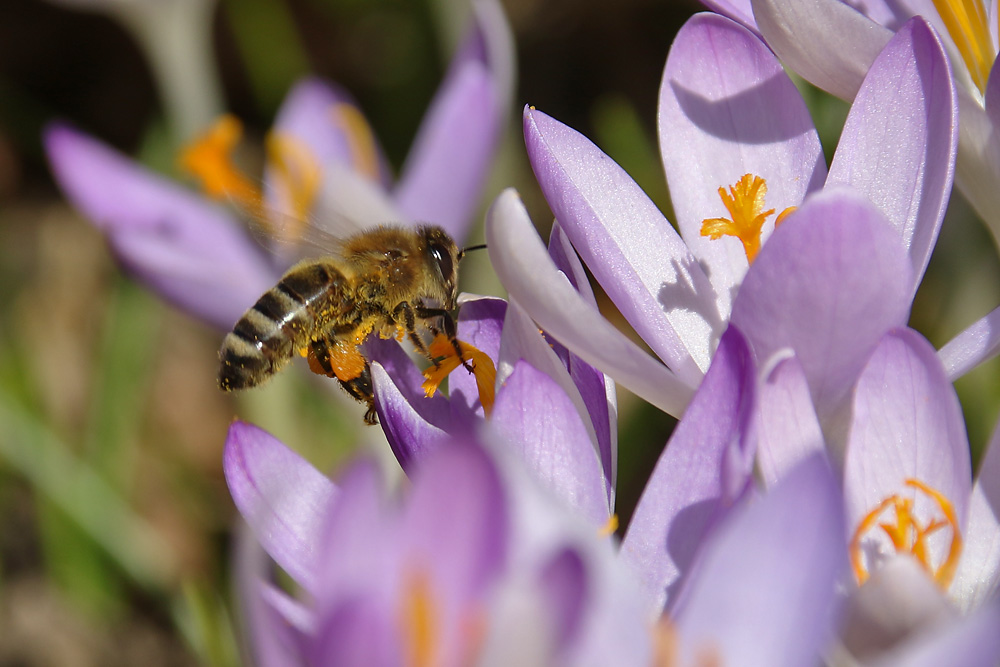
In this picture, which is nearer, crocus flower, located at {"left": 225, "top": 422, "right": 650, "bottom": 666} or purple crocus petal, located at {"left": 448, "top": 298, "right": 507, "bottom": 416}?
crocus flower, located at {"left": 225, "top": 422, "right": 650, "bottom": 666}

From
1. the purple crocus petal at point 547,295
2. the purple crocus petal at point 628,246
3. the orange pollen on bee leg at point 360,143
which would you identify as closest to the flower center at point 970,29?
the purple crocus petal at point 628,246

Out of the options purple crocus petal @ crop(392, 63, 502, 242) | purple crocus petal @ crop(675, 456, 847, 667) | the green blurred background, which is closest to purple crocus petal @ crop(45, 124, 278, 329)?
the green blurred background

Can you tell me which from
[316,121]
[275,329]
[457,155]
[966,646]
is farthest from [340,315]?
[316,121]

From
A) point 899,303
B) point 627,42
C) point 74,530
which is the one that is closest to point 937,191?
point 899,303

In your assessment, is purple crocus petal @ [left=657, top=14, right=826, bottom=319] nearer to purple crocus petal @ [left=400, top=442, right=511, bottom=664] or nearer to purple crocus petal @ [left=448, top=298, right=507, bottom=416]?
purple crocus petal @ [left=448, top=298, right=507, bottom=416]

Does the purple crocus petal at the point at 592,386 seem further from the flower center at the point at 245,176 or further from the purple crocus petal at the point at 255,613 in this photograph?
the flower center at the point at 245,176

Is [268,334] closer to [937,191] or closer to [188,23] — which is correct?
[937,191]
